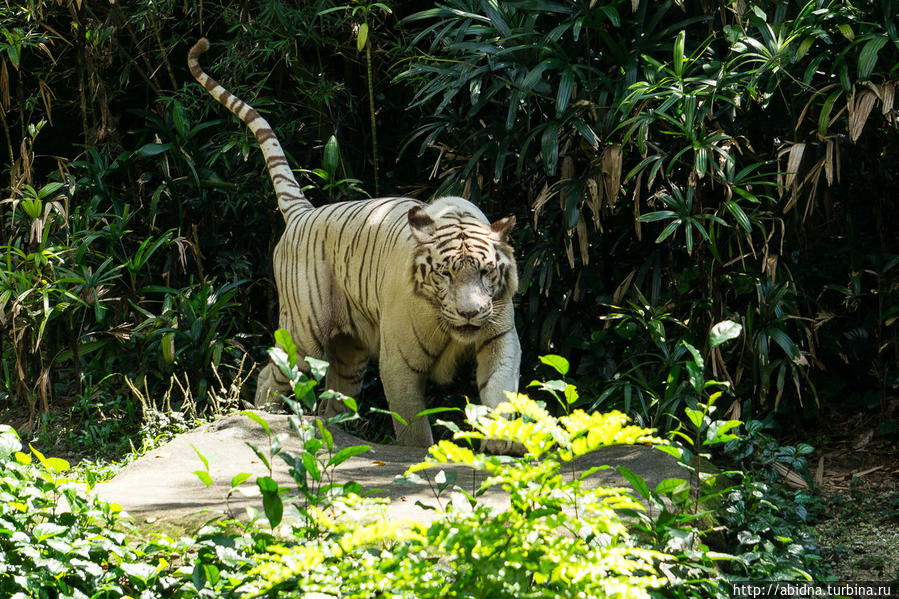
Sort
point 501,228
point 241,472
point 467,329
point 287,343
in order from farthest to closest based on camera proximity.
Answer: point 501,228 < point 467,329 < point 241,472 < point 287,343

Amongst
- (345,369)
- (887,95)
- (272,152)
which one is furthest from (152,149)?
(887,95)

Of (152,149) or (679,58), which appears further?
(152,149)

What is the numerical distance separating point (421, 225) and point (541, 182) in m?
1.38

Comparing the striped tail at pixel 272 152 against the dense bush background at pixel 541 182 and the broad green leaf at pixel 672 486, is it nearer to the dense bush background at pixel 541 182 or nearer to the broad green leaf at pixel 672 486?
the dense bush background at pixel 541 182

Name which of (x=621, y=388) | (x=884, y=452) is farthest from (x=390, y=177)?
(x=884, y=452)

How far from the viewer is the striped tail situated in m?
5.42

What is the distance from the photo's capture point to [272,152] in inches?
216

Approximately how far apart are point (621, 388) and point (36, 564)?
2.84m

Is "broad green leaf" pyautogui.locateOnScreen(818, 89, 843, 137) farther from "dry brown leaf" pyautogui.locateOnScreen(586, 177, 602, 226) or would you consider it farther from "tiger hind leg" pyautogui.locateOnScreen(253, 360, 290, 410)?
"tiger hind leg" pyautogui.locateOnScreen(253, 360, 290, 410)

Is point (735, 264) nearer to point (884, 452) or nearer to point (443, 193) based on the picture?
point (884, 452)

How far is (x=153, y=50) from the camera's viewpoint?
6.82 meters

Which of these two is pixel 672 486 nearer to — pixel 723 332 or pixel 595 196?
pixel 723 332

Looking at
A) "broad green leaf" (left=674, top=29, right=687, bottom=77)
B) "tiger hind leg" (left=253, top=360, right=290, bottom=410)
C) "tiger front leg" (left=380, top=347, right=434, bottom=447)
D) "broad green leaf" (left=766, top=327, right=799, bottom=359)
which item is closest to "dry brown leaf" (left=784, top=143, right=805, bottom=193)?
"broad green leaf" (left=674, top=29, right=687, bottom=77)

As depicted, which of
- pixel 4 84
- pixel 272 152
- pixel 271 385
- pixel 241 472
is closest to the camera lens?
pixel 241 472
